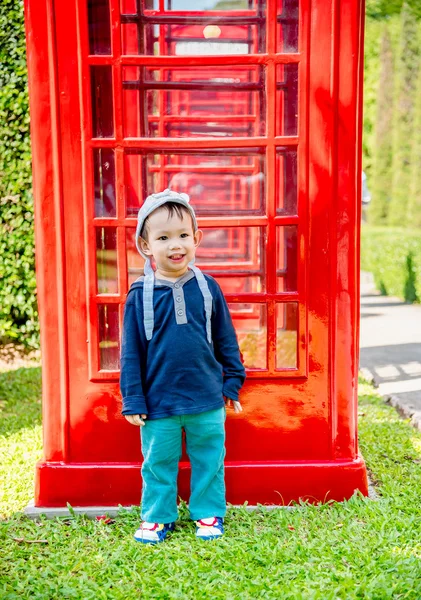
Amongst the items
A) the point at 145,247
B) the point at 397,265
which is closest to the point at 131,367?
the point at 145,247

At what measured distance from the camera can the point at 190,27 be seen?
3.58 m

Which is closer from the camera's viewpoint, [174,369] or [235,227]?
[174,369]

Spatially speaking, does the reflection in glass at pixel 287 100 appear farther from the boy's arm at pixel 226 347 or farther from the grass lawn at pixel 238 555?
the grass lawn at pixel 238 555

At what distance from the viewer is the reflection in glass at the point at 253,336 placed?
310cm

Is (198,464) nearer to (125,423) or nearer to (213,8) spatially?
(125,423)

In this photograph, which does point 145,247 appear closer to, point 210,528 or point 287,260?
point 287,260

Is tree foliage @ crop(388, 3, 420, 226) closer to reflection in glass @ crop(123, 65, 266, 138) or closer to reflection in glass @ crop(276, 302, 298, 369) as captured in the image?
reflection in glass @ crop(123, 65, 266, 138)

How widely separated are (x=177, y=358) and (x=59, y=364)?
2.03 feet

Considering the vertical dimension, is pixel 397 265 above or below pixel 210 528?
above

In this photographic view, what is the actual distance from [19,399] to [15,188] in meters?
1.67

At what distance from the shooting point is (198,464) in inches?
111

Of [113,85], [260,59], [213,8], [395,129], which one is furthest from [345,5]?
[395,129]

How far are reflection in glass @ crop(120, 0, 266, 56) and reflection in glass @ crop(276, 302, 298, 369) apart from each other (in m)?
1.18

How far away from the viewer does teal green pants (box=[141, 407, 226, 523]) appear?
2.75 m
